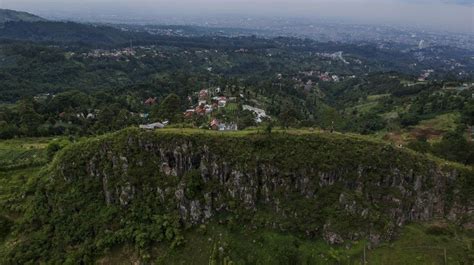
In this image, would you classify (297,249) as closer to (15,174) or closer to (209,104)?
(15,174)

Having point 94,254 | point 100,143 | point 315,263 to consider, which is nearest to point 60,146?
point 100,143

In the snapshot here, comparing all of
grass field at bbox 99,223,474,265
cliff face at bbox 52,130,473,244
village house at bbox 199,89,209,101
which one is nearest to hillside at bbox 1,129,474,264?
cliff face at bbox 52,130,473,244

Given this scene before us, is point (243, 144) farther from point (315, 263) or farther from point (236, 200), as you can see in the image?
point (315, 263)

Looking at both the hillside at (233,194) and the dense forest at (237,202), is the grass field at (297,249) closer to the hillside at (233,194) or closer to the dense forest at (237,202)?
the dense forest at (237,202)

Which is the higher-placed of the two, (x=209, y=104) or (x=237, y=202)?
(x=209, y=104)

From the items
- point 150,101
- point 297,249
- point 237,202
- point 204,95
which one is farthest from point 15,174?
point 150,101
